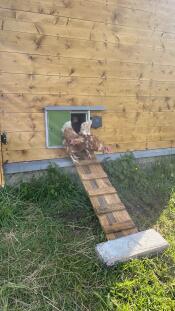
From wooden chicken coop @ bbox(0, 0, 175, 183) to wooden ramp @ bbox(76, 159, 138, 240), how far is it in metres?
0.51

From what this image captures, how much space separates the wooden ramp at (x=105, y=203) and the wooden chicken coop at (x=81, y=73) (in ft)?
1.67

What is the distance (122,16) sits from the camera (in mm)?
3891

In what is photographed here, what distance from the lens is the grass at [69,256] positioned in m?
2.15

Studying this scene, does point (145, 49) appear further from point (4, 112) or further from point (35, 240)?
point (35, 240)

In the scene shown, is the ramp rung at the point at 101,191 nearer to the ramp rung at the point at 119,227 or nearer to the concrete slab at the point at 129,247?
the ramp rung at the point at 119,227

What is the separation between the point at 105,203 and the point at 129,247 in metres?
0.67

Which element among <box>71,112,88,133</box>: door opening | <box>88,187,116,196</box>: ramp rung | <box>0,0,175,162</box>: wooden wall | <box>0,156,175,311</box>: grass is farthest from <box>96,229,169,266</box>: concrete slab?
<box>71,112,88,133</box>: door opening

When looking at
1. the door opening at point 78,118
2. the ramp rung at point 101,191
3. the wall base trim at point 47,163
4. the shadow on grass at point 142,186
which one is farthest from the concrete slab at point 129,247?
the door opening at point 78,118

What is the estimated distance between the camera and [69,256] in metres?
2.53

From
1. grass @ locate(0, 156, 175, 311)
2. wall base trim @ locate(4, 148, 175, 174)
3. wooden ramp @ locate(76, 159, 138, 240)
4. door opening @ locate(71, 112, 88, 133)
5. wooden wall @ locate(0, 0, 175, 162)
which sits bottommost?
grass @ locate(0, 156, 175, 311)

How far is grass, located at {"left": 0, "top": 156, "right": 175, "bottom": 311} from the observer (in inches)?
84.7

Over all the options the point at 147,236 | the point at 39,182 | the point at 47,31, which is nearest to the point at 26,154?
the point at 39,182

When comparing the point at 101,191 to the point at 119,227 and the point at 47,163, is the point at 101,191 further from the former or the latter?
the point at 47,163

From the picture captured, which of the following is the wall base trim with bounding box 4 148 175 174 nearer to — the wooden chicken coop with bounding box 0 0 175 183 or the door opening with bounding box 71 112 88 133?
the wooden chicken coop with bounding box 0 0 175 183
